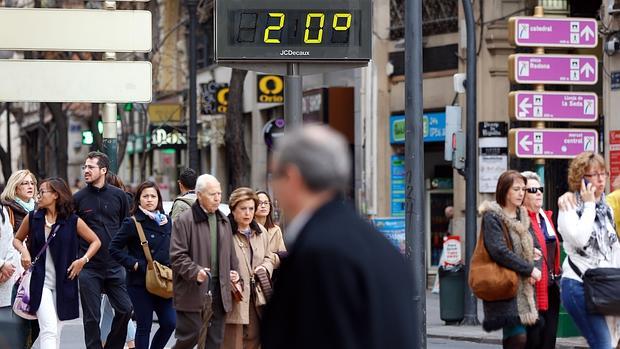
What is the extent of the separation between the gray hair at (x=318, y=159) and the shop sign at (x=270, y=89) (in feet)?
92.4

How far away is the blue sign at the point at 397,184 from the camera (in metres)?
30.0

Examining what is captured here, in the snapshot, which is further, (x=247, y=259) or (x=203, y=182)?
(x=247, y=259)

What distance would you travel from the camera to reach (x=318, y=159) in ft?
15.5

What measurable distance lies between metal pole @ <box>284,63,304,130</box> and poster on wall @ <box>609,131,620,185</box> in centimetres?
1064

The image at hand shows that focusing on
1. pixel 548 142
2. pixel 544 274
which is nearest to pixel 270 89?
pixel 548 142

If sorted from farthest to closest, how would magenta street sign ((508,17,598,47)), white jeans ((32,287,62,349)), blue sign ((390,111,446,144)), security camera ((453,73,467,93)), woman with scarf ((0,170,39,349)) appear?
blue sign ((390,111,446,144)) → security camera ((453,73,467,93)) → magenta street sign ((508,17,598,47)) → woman with scarf ((0,170,39,349)) → white jeans ((32,287,62,349))

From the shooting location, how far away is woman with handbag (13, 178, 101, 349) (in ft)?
40.1

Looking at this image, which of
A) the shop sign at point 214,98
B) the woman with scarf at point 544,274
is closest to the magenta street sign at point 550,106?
the woman with scarf at point 544,274

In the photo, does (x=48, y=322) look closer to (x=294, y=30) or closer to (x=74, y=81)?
(x=294, y=30)

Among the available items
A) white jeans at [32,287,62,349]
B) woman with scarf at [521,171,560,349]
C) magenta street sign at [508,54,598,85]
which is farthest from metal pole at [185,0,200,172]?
woman with scarf at [521,171,560,349]

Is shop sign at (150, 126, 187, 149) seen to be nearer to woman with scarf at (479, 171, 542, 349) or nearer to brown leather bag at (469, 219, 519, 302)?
woman with scarf at (479, 171, 542, 349)

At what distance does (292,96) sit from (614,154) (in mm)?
10990

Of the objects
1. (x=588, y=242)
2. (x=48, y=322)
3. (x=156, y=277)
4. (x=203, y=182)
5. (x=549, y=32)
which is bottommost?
(x=48, y=322)

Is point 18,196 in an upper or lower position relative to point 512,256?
upper
